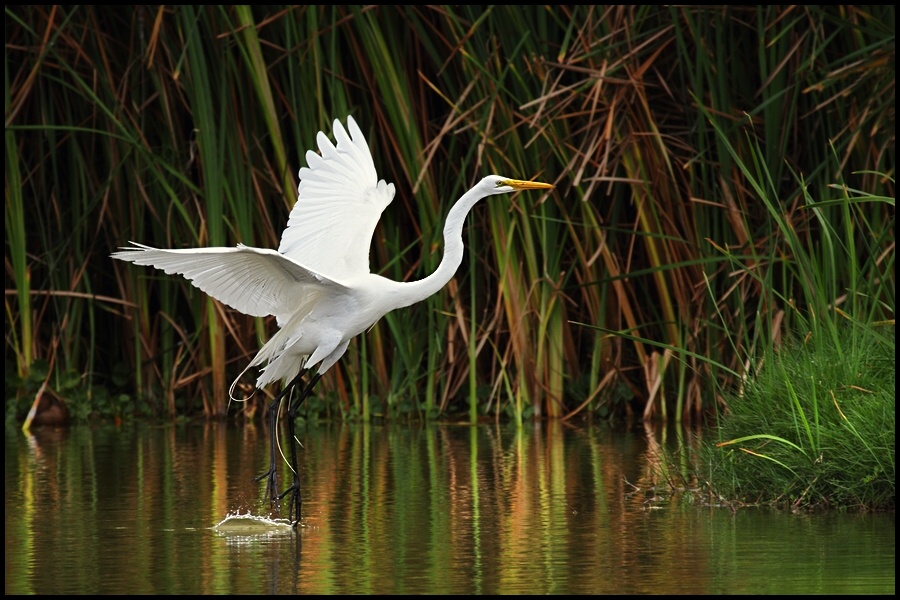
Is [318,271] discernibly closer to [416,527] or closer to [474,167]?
[416,527]

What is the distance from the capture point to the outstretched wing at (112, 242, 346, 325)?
5.70m

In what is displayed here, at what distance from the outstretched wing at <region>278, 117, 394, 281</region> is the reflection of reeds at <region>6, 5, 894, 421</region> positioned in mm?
1456

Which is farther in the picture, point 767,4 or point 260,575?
point 767,4

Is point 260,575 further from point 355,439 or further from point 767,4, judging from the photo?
point 767,4

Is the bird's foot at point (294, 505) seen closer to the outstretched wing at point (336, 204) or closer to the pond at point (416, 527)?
the pond at point (416, 527)

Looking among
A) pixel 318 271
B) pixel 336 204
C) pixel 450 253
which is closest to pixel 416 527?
pixel 450 253

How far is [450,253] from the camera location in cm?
671

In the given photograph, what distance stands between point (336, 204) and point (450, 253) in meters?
0.94

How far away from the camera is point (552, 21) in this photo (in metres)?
9.26

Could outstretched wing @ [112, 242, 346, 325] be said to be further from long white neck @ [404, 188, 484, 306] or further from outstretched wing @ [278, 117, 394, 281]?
outstretched wing @ [278, 117, 394, 281]

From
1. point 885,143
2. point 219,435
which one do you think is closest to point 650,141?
point 885,143

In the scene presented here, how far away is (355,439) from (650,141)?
8.20 ft

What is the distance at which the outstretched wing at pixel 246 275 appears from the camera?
570 cm

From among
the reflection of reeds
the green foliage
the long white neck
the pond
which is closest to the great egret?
the long white neck
